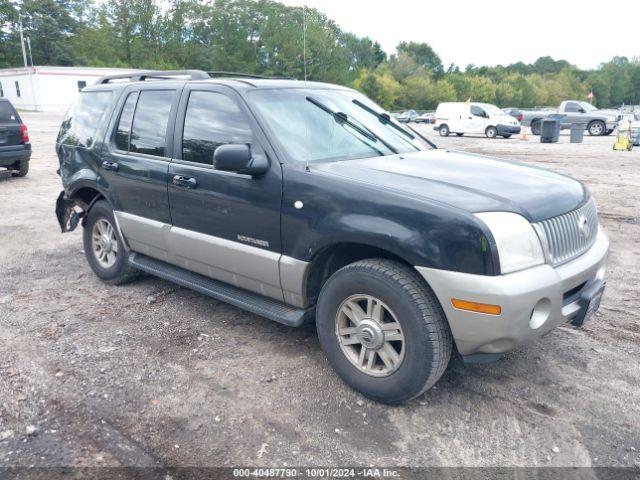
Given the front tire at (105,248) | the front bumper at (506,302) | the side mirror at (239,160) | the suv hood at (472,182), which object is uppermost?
the side mirror at (239,160)

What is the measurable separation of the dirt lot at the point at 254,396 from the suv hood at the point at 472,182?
117 cm

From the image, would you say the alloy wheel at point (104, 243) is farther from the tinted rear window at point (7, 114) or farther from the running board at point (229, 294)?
the tinted rear window at point (7, 114)

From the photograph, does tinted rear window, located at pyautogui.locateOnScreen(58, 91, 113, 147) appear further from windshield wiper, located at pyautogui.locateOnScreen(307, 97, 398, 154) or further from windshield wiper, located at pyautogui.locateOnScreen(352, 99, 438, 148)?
windshield wiper, located at pyautogui.locateOnScreen(352, 99, 438, 148)

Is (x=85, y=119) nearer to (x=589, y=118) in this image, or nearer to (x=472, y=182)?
(x=472, y=182)

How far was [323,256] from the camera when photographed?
3.62 metres

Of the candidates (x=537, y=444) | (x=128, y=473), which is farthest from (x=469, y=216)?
(x=128, y=473)

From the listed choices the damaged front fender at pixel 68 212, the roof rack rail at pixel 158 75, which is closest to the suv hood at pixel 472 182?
the roof rack rail at pixel 158 75

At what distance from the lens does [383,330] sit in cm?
330

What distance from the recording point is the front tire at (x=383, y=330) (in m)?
3.11

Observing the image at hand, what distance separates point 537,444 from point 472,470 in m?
0.45

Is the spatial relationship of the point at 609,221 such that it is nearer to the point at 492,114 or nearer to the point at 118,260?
the point at 118,260

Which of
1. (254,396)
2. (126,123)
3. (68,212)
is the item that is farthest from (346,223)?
(68,212)

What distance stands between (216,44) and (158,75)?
8255 centimetres

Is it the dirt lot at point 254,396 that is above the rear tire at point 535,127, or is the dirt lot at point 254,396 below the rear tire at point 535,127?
above
